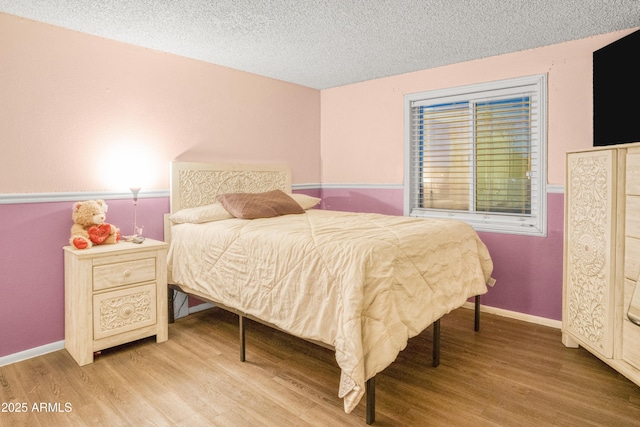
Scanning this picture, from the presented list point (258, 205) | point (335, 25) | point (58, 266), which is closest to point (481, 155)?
point (335, 25)

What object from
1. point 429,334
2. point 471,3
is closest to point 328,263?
point 429,334

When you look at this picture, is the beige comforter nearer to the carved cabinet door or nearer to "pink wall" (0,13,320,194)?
the carved cabinet door

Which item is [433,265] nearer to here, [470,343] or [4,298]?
[470,343]

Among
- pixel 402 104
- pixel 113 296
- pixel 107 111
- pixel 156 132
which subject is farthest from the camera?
pixel 402 104

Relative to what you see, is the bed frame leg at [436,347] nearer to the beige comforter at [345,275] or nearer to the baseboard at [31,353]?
the beige comforter at [345,275]

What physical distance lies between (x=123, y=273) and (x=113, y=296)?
16 cm

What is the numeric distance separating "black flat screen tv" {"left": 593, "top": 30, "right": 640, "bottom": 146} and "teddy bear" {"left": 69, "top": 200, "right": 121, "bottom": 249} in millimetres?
3671

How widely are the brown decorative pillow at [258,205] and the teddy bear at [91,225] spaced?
2.94 ft

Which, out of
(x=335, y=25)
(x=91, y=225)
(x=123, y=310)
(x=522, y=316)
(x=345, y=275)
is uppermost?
(x=335, y=25)

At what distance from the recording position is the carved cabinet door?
2355mm

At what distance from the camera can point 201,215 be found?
3.14 metres

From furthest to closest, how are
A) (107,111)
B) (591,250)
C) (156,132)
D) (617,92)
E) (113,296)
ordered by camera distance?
(156,132)
(107,111)
(617,92)
(113,296)
(591,250)

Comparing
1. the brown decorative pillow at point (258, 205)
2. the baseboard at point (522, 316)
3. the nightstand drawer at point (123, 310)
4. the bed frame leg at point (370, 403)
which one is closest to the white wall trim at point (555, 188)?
the baseboard at point (522, 316)

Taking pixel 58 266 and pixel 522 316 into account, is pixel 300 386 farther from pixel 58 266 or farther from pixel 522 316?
pixel 522 316
